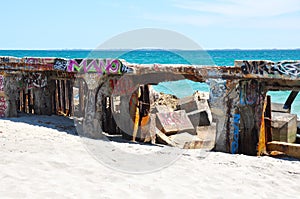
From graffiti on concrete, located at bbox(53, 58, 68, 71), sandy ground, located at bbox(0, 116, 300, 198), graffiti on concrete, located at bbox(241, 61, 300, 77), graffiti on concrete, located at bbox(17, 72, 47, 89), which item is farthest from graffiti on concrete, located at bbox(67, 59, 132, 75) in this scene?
graffiti on concrete, located at bbox(241, 61, 300, 77)

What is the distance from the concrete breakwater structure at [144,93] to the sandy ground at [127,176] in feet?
2.71

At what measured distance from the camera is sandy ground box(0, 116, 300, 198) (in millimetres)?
5820

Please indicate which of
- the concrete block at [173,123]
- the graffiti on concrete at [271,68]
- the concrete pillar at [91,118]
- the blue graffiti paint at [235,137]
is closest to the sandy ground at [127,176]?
the blue graffiti paint at [235,137]

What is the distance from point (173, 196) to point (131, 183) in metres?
0.79

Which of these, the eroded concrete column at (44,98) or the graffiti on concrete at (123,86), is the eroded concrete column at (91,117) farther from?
the eroded concrete column at (44,98)

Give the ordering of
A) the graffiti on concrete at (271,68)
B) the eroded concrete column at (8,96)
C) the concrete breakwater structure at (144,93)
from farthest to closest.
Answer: the eroded concrete column at (8,96) → the concrete breakwater structure at (144,93) → the graffiti on concrete at (271,68)

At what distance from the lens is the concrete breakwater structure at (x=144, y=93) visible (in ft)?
30.2

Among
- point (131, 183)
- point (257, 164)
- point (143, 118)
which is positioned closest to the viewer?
point (131, 183)

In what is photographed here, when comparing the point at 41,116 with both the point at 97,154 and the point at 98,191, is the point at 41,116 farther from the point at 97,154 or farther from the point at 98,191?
the point at 98,191

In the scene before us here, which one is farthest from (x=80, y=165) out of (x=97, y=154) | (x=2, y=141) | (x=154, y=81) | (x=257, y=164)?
(x=154, y=81)

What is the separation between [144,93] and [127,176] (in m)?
5.94

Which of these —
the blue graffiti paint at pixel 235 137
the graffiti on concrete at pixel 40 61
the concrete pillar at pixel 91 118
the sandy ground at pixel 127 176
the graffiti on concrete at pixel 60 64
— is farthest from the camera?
the graffiti on concrete at pixel 40 61

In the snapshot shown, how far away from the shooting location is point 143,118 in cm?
1238

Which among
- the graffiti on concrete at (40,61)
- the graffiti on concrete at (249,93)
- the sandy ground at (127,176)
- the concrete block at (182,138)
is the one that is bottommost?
the concrete block at (182,138)
